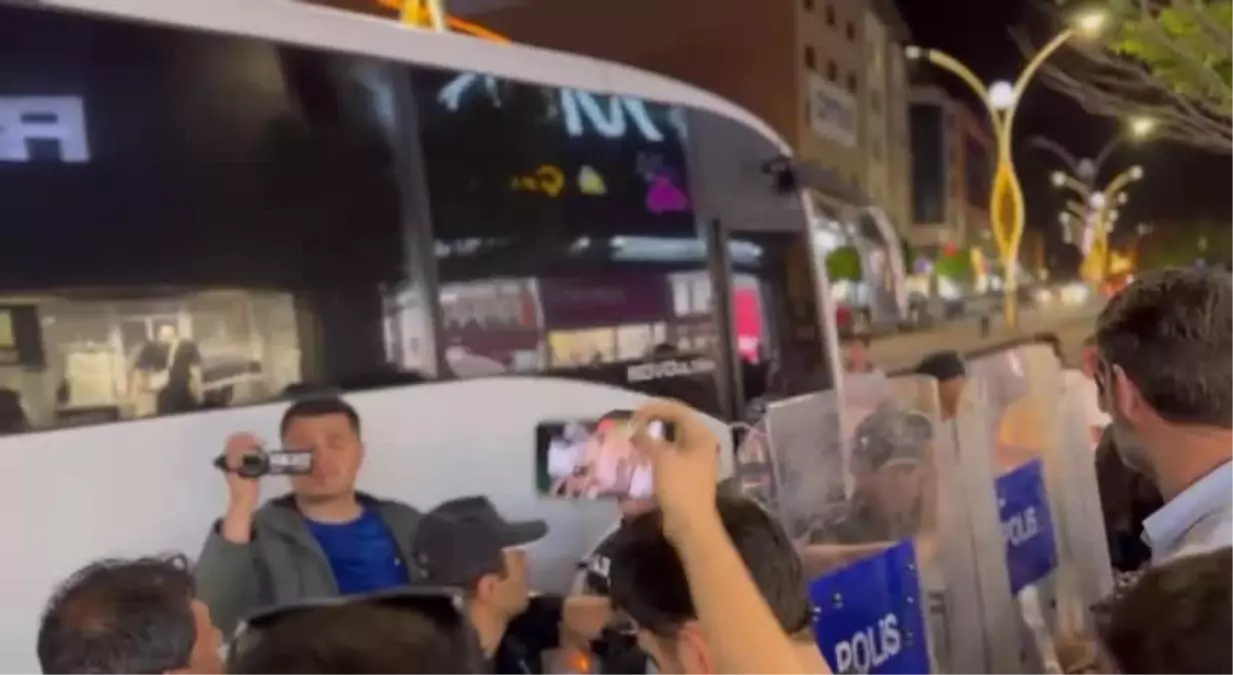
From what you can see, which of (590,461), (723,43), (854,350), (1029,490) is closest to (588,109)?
(590,461)

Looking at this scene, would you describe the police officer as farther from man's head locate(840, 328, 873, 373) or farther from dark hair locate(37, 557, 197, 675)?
man's head locate(840, 328, 873, 373)

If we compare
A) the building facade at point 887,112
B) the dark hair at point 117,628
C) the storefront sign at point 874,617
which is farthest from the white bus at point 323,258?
the building facade at point 887,112

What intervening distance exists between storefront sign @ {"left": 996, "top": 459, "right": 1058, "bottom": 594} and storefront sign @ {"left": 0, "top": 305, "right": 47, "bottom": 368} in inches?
113

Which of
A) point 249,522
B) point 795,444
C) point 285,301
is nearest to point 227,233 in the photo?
point 285,301

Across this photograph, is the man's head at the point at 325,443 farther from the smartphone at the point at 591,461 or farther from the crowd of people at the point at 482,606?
the smartphone at the point at 591,461

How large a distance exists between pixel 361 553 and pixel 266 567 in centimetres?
33

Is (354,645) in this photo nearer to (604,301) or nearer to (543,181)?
(543,181)

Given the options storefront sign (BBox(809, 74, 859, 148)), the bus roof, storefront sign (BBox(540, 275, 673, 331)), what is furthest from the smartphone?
storefront sign (BBox(809, 74, 859, 148))

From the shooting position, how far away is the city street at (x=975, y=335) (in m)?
14.7

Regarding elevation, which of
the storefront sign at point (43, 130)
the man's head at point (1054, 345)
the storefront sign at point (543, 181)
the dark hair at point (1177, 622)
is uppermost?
the storefront sign at point (43, 130)

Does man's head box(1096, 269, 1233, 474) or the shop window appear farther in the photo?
the shop window

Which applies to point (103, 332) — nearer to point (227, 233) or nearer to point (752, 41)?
point (227, 233)

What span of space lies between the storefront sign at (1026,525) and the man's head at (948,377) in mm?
307

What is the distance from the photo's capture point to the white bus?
4.33m
